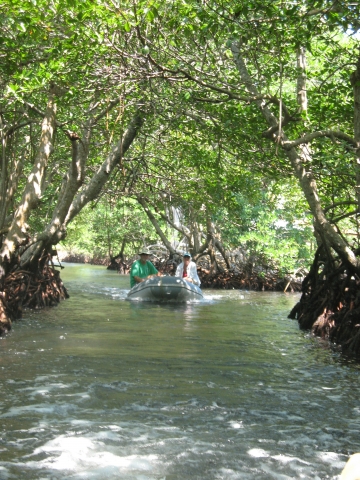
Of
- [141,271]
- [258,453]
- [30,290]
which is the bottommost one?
[258,453]

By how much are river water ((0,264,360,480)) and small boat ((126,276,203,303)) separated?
4501 mm

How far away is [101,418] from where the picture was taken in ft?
15.4

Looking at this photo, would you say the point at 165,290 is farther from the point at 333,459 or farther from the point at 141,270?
the point at 333,459

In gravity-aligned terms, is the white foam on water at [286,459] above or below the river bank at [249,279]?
below

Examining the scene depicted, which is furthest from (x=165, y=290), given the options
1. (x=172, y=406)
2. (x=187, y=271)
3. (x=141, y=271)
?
(x=172, y=406)

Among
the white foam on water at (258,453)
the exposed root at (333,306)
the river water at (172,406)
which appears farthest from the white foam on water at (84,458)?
the exposed root at (333,306)

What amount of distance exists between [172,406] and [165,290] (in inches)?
346

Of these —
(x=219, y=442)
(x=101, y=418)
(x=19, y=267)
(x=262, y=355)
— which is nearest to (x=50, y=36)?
(x=19, y=267)

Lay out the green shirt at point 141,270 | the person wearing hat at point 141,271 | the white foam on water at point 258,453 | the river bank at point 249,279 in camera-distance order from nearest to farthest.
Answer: the white foam on water at point 258,453
the person wearing hat at point 141,271
the green shirt at point 141,270
the river bank at point 249,279

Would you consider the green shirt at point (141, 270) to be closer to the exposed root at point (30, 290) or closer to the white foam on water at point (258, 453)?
the exposed root at point (30, 290)

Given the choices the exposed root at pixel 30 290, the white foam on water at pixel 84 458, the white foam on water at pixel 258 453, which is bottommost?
the white foam on water at pixel 84 458

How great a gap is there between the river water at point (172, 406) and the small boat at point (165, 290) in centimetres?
450

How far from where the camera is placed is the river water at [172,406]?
3.89 m

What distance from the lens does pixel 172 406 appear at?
509cm
